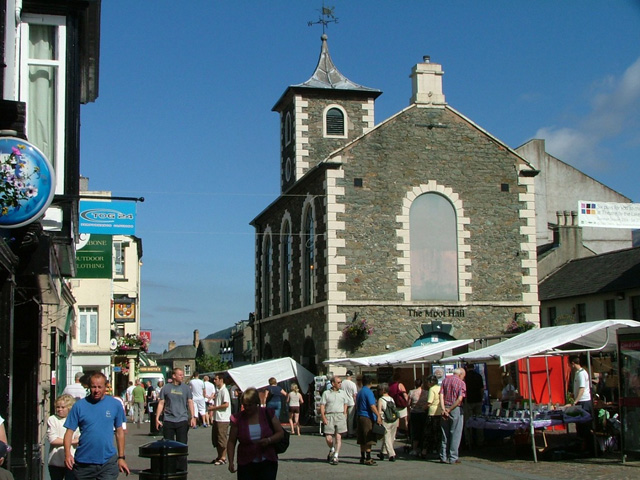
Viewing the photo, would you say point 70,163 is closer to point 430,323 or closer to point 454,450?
point 454,450

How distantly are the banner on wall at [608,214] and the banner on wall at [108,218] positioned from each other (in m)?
31.9

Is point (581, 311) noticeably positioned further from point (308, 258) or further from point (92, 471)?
point (92, 471)

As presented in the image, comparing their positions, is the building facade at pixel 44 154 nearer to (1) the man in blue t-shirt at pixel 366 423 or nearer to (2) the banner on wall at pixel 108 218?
(2) the banner on wall at pixel 108 218

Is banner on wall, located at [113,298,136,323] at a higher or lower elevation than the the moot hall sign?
higher

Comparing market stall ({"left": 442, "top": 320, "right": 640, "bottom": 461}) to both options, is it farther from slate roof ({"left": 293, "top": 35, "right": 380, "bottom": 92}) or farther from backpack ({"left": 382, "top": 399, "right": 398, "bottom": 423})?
slate roof ({"left": 293, "top": 35, "right": 380, "bottom": 92})

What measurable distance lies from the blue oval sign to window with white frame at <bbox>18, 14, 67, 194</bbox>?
2.77 metres

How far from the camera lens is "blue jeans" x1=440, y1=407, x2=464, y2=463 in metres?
16.7

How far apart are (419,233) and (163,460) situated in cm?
2227

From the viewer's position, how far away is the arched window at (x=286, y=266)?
36562mm

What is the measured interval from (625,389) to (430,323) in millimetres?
15246

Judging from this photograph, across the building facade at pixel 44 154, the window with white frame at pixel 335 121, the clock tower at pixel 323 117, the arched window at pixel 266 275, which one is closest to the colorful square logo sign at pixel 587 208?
the clock tower at pixel 323 117

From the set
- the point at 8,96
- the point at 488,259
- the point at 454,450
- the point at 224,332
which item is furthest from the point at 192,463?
the point at 224,332

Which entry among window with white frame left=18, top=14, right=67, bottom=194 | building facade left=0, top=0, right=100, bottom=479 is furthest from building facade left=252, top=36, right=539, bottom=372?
window with white frame left=18, top=14, right=67, bottom=194

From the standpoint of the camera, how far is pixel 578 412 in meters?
16.6
